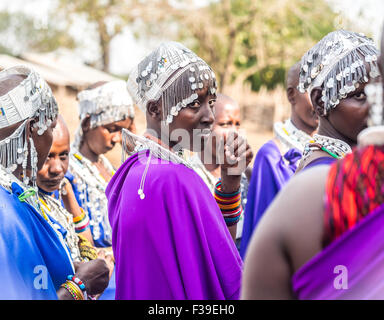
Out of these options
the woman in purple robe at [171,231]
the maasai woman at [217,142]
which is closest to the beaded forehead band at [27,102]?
the woman in purple robe at [171,231]

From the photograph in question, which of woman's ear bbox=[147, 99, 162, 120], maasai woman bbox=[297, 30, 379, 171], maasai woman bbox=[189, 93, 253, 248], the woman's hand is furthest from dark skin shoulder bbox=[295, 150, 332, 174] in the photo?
maasai woman bbox=[189, 93, 253, 248]

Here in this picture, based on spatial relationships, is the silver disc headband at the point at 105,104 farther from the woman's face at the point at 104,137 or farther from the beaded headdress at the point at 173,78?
the beaded headdress at the point at 173,78

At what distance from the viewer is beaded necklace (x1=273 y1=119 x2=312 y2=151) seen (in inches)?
166

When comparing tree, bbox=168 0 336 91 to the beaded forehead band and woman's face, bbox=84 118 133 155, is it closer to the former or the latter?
woman's face, bbox=84 118 133 155

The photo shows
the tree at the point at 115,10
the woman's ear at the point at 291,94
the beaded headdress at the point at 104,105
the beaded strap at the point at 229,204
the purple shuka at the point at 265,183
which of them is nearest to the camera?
the beaded strap at the point at 229,204

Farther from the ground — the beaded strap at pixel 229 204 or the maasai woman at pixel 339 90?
the maasai woman at pixel 339 90

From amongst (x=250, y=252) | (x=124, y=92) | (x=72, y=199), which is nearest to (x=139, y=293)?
(x=250, y=252)

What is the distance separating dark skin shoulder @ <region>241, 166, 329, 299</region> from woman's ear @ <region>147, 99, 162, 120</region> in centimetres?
139

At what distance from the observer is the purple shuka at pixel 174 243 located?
2227 millimetres

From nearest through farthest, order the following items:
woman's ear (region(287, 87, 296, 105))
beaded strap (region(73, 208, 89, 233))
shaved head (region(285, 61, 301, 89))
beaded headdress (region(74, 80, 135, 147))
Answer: beaded strap (region(73, 208, 89, 233))
shaved head (region(285, 61, 301, 89))
woman's ear (region(287, 87, 296, 105))
beaded headdress (region(74, 80, 135, 147))

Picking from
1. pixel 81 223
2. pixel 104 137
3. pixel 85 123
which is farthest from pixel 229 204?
pixel 85 123

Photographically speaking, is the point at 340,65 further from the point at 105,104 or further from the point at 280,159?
the point at 105,104

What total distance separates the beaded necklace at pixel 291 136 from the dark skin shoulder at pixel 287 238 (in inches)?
116

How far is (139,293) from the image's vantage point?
2.28 metres
